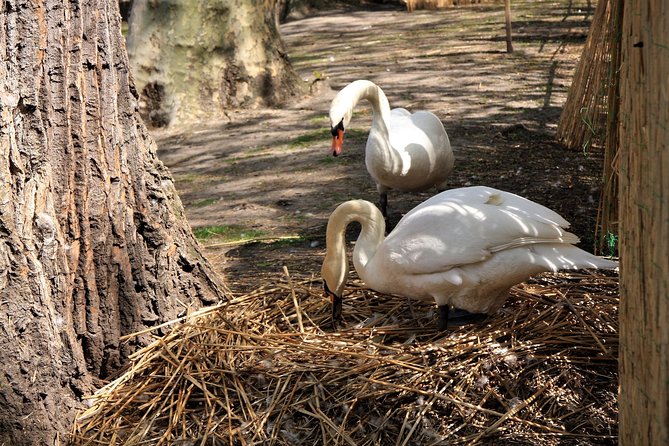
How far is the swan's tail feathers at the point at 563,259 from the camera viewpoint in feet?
13.4

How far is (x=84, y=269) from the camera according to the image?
4113mm

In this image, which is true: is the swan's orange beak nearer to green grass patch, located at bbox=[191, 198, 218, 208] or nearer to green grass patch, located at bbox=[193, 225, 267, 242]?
green grass patch, located at bbox=[193, 225, 267, 242]

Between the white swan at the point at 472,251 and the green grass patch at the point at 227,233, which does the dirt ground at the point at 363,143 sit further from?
the white swan at the point at 472,251

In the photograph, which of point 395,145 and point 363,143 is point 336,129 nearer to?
point 395,145

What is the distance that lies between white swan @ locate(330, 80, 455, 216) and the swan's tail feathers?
6.83ft

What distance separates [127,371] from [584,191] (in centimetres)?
406

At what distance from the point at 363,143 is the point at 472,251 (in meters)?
4.68

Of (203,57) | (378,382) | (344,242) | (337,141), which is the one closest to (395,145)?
(337,141)

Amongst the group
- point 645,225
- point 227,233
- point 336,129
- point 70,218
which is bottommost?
point 227,233

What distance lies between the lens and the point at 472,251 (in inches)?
162

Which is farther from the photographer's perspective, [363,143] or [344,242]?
[363,143]

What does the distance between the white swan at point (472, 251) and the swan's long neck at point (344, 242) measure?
0.15 m

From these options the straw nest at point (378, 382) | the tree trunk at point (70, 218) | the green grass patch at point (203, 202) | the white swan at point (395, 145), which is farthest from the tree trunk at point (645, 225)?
the green grass patch at point (203, 202)

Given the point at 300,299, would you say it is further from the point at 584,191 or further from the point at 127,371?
the point at 584,191
